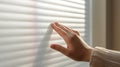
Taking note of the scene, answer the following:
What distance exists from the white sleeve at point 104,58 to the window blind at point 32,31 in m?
0.18

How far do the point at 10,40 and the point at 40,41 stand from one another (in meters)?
0.17

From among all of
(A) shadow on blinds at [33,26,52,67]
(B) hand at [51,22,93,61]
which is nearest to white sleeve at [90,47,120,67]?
(B) hand at [51,22,93,61]

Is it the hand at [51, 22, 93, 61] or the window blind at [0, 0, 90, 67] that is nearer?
the window blind at [0, 0, 90, 67]

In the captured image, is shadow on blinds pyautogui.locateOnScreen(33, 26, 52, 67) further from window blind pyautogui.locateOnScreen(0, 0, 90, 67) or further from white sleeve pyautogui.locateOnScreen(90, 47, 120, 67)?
white sleeve pyautogui.locateOnScreen(90, 47, 120, 67)

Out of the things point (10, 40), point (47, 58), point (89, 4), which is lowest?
point (47, 58)

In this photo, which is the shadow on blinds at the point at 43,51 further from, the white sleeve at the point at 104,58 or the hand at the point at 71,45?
the white sleeve at the point at 104,58

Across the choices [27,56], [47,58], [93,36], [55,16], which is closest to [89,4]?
[93,36]

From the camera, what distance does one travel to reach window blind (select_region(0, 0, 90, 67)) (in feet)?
2.30

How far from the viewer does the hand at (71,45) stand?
2.95ft

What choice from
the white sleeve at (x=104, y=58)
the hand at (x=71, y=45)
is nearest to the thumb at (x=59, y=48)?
the hand at (x=71, y=45)

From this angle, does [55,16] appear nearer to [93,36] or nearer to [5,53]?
[5,53]

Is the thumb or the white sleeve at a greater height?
the thumb

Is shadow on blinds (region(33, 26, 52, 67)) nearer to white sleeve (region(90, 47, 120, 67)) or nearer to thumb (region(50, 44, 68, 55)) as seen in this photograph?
thumb (region(50, 44, 68, 55))

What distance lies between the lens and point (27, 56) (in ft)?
2.60
